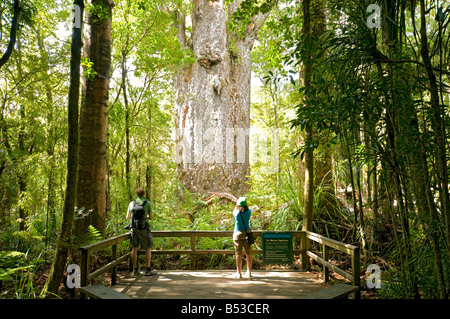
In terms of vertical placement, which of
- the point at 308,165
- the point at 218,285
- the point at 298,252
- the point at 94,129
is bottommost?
the point at 218,285

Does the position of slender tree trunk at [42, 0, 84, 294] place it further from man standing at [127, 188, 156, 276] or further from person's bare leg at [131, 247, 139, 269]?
person's bare leg at [131, 247, 139, 269]

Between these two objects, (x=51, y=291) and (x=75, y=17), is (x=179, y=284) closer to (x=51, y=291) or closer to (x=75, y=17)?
(x=51, y=291)

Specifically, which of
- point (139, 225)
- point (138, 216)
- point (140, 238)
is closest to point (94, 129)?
point (138, 216)

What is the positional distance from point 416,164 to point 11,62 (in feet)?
37.0

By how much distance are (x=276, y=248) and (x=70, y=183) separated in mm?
Result: 3760

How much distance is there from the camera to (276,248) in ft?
19.7

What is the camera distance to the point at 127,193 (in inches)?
330

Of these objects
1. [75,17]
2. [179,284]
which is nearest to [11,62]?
[75,17]

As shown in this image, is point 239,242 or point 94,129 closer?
point 239,242

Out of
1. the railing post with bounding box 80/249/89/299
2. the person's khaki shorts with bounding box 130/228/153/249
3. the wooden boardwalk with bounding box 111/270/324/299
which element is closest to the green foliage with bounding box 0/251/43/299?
the railing post with bounding box 80/249/89/299

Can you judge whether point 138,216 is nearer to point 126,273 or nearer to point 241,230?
point 126,273

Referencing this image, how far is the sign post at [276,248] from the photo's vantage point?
600 cm

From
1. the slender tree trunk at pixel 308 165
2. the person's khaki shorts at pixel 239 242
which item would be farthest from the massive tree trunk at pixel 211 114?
the person's khaki shorts at pixel 239 242

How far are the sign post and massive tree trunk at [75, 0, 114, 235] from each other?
3220 millimetres
